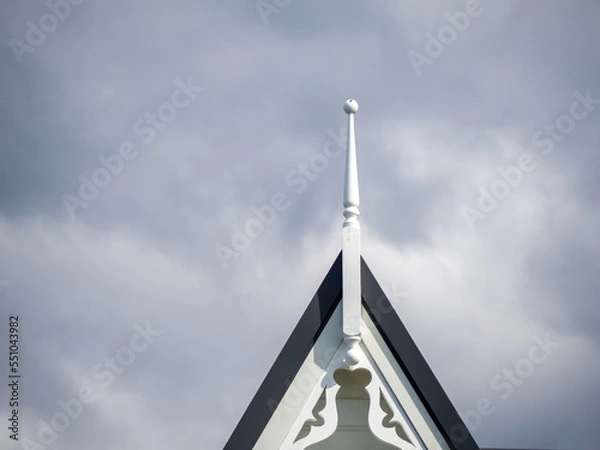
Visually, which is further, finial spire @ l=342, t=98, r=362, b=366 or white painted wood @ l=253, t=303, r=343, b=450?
finial spire @ l=342, t=98, r=362, b=366

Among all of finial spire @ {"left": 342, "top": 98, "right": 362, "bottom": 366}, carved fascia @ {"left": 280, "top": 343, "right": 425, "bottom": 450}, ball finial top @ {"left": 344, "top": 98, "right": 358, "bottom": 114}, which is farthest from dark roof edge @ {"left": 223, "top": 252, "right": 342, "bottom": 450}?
ball finial top @ {"left": 344, "top": 98, "right": 358, "bottom": 114}

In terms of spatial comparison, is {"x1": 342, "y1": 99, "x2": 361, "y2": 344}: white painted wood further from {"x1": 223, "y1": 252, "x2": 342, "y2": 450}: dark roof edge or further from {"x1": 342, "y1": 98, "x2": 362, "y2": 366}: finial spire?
{"x1": 223, "y1": 252, "x2": 342, "y2": 450}: dark roof edge

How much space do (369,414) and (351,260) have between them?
1392 millimetres

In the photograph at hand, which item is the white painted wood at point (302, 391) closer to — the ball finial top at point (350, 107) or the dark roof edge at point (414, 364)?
the dark roof edge at point (414, 364)

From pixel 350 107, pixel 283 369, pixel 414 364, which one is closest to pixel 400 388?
pixel 414 364

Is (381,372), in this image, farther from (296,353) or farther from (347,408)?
(347,408)

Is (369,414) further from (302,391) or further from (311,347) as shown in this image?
(311,347)

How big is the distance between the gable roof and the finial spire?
0.11m

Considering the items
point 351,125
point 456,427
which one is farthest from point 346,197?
point 456,427

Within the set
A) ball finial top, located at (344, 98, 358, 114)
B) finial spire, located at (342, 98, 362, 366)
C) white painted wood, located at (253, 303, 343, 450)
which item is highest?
ball finial top, located at (344, 98, 358, 114)

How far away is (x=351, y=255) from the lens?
7523 millimetres

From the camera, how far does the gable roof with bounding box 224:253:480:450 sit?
718 centimetres

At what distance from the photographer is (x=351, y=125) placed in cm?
801

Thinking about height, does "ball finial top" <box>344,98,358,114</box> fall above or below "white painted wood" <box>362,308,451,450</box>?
above
